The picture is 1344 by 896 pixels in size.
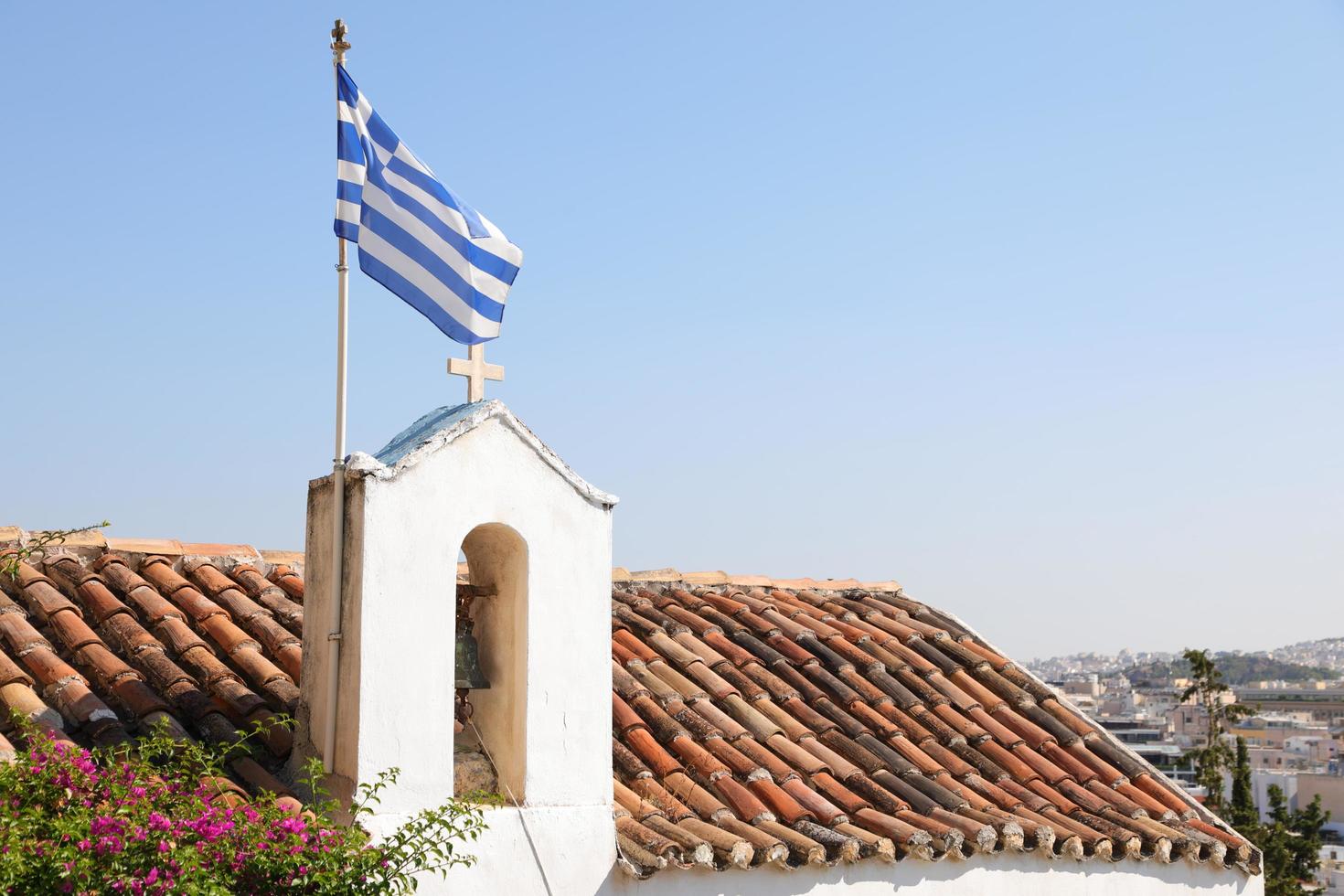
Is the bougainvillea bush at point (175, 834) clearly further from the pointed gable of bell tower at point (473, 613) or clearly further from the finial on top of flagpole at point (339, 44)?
the finial on top of flagpole at point (339, 44)

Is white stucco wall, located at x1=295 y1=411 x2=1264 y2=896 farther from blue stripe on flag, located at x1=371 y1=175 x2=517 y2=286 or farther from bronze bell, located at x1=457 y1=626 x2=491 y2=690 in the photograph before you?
blue stripe on flag, located at x1=371 y1=175 x2=517 y2=286

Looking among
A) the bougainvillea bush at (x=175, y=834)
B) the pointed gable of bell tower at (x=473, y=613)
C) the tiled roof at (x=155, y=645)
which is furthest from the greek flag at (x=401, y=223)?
the bougainvillea bush at (x=175, y=834)

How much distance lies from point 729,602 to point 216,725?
14.9 ft

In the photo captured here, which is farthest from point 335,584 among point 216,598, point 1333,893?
point 1333,893

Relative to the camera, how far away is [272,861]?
4828 millimetres

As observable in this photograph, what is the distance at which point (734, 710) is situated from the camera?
8.17 m

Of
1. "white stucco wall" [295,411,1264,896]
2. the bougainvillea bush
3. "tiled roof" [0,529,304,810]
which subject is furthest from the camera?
"tiled roof" [0,529,304,810]

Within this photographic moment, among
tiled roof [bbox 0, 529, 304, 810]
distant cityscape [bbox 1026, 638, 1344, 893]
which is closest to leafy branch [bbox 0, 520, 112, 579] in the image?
tiled roof [bbox 0, 529, 304, 810]

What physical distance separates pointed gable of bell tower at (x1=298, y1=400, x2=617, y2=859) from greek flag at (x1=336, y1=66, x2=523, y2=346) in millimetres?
509

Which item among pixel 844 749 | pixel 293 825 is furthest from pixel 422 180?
pixel 844 749

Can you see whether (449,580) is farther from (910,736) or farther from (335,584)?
(910,736)

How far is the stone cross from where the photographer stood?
6.39m

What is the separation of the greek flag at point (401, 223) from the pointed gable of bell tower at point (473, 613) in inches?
20.0

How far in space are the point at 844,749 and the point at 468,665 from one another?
8.98 ft
